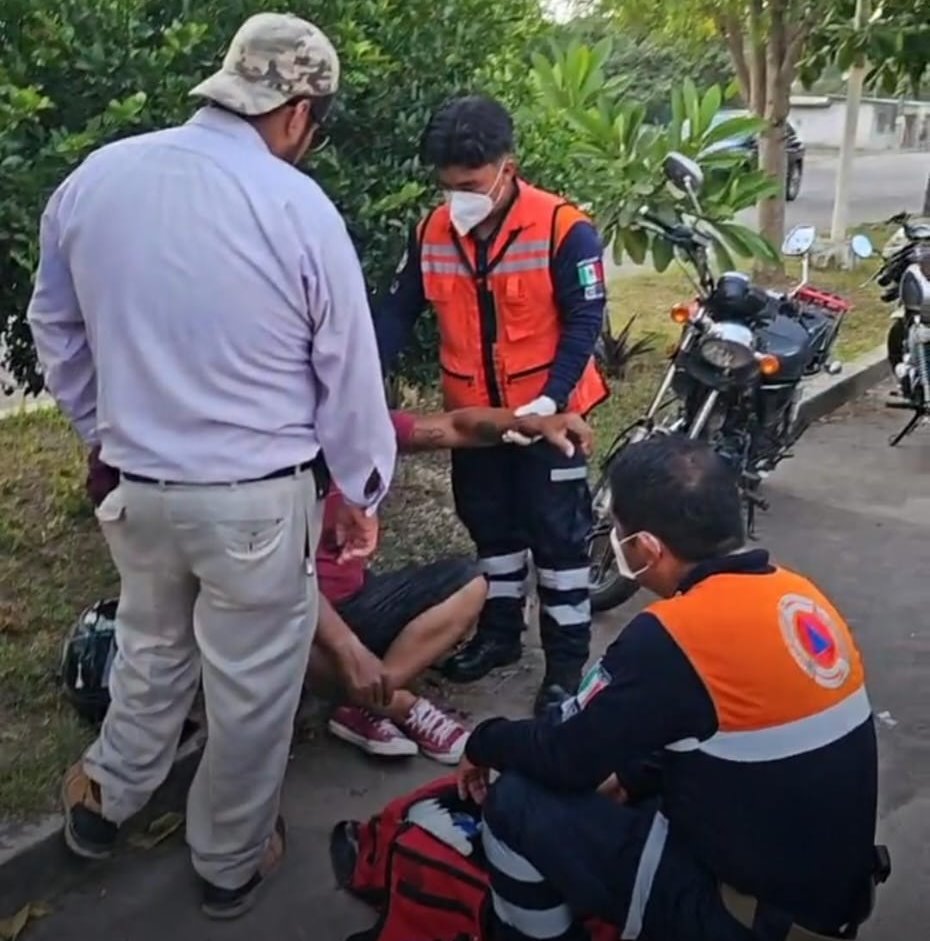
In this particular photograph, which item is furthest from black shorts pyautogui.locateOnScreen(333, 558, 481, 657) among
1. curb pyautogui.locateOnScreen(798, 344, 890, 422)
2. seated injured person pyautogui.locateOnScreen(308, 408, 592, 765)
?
curb pyautogui.locateOnScreen(798, 344, 890, 422)

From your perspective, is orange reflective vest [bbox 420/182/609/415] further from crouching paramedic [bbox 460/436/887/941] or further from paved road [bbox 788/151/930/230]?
paved road [bbox 788/151/930/230]

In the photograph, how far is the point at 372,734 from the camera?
4047mm

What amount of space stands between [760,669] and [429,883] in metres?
0.97

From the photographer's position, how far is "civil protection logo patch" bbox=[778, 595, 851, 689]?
2.48m

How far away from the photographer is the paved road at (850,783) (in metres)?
3.34

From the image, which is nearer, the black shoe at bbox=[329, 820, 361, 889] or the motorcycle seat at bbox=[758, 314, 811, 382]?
the black shoe at bbox=[329, 820, 361, 889]

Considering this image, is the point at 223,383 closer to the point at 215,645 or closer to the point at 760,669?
the point at 215,645

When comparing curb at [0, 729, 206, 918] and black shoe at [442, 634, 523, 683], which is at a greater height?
curb at [0, 729, 206, 918]

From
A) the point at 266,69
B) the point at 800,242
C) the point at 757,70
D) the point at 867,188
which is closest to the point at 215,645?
the point at 266,69

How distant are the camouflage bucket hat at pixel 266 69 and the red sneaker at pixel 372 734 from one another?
1.77 metres

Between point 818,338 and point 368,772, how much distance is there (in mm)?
2940

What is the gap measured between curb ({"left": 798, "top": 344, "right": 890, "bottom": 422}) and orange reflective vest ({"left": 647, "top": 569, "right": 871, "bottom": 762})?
17.2ft

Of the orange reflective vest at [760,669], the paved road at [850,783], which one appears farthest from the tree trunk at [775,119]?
the orange reflective vest at [760,669]

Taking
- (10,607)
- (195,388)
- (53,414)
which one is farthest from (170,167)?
(53,414)
